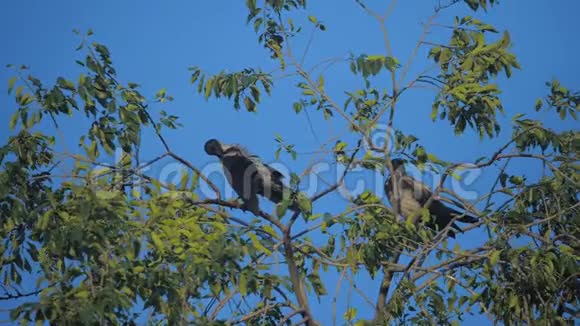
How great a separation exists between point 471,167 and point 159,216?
8.06ft

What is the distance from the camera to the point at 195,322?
520 cm

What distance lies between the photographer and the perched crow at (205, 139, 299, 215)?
307 inches

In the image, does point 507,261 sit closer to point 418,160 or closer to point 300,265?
point 418,160

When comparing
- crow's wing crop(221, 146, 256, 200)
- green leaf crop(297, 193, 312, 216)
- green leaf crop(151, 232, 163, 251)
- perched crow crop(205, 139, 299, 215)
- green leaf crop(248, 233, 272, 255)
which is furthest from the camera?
crow's wing crop(221, 146, 256, 200)

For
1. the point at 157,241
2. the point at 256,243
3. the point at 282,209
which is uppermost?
the point at 282,209

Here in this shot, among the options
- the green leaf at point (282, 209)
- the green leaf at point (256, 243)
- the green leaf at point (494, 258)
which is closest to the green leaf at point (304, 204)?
the green leaf at point (282, 209)

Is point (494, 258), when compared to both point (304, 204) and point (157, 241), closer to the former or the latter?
point (304, 204)

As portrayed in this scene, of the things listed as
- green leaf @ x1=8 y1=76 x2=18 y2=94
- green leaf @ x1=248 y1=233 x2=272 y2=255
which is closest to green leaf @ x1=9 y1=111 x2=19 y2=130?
green leaf @ x1=8 y1=76 x2=18 y2=94

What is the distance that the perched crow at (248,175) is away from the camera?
7.80 metres

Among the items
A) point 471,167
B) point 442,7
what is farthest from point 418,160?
point 442,7

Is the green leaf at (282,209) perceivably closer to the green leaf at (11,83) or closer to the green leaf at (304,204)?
the green leaf at (304,204)

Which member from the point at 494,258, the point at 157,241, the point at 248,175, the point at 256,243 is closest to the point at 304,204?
the point at 256,243

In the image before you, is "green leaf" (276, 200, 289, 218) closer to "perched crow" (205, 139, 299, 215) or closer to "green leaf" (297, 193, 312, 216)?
"green leaf" (297, 193, 312, 216)

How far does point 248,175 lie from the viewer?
8.02 meters
